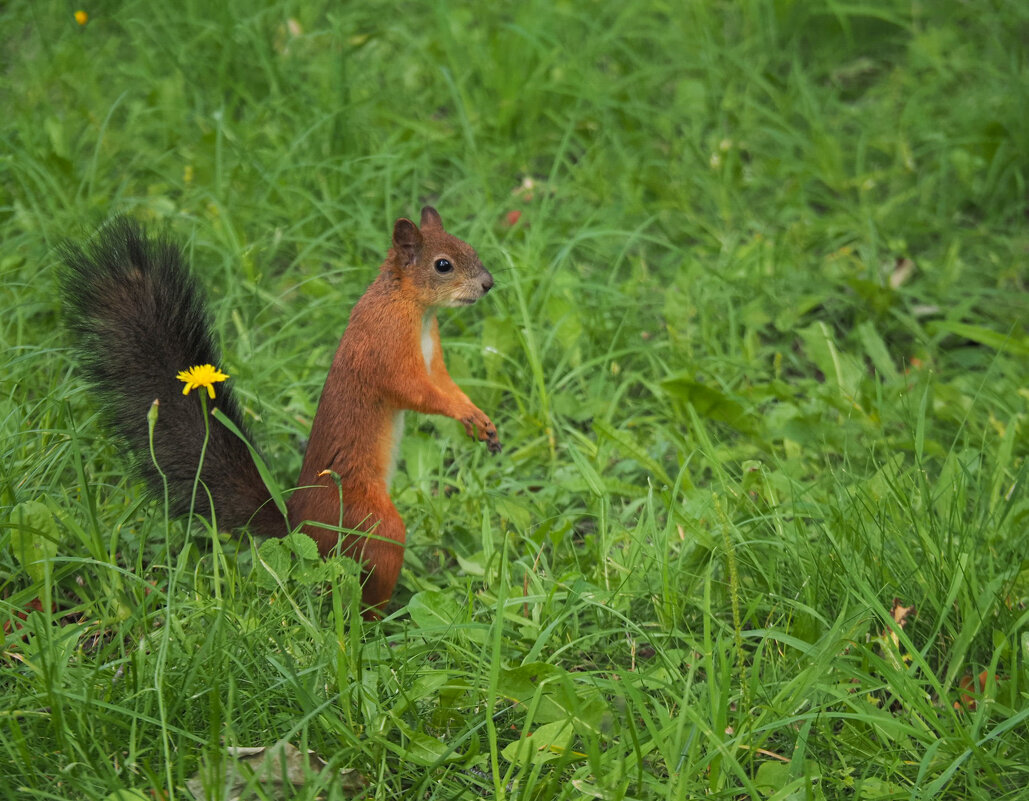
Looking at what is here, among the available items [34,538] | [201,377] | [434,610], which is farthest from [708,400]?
[34,538]

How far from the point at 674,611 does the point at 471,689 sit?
0.42 meters

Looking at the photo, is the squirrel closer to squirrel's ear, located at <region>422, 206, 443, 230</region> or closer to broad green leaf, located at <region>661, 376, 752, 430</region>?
squirrel's ear, located at <region>422, 206, 443, 230</region>

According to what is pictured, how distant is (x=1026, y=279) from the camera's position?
3.47 m

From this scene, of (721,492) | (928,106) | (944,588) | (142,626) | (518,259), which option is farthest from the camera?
(928,106)

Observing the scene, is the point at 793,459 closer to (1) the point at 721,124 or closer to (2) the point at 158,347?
(2) the point at 158,347

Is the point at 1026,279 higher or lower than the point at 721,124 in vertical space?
lower

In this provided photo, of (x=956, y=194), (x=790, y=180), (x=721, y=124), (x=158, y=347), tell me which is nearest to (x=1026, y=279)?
(x=956, y=194)

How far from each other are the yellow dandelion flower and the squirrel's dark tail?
0.05 meters

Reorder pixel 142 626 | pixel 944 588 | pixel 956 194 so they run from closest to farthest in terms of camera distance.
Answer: pixel 142 626 < pixel 944 588 < pixel 956 194

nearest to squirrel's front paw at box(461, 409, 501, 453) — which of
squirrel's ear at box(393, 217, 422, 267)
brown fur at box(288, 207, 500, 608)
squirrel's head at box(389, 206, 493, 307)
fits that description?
brown fur at box(288, 207, 500, 608)

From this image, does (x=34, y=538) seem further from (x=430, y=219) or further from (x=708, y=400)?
(x=708, y=400)

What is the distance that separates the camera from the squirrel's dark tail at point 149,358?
1.98m

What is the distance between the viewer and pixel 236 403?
2125mm

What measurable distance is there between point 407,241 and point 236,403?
48 cm
